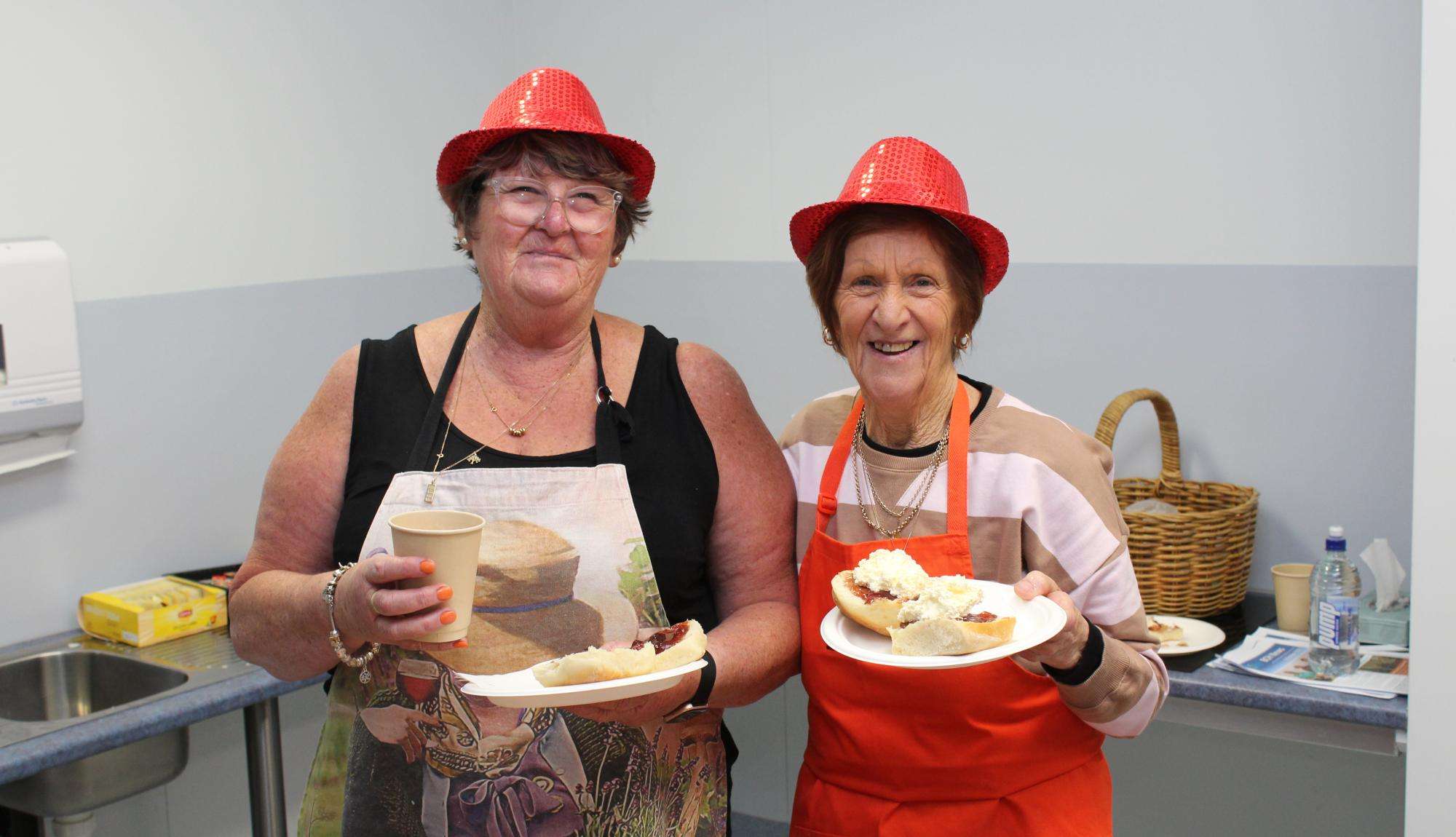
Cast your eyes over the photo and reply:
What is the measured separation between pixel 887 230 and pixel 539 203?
469 mm

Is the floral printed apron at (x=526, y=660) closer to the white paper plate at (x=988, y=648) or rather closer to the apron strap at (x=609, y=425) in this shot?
the apron strap at (x=609, y=425)

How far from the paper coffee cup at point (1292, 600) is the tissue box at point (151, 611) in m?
2.42

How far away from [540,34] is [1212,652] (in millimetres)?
2735

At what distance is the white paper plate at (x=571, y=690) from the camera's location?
1.35 meters

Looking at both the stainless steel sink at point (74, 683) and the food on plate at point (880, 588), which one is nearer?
the food on plate at point (880, 588)

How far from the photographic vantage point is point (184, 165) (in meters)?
3.11

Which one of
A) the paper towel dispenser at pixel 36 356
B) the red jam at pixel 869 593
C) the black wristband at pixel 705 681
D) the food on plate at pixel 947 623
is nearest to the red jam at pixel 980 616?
the food on plate at pixel 947 623

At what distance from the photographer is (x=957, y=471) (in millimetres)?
1701

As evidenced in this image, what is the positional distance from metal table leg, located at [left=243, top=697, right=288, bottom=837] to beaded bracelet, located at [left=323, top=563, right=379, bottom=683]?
1219mm

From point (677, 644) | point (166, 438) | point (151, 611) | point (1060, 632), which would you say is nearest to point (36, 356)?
point (166, 438)

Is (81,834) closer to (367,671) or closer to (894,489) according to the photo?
(367,671)

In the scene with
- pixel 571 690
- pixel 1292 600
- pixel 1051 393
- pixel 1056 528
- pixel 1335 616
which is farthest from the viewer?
pixel 1051 393

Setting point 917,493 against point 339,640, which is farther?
point 917,493

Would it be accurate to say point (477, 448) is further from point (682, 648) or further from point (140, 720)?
point (140, 720)
